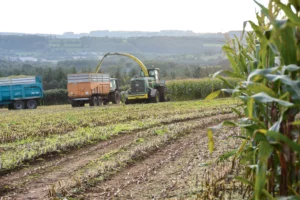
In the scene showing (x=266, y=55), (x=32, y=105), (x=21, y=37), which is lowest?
(x=32, y=105)

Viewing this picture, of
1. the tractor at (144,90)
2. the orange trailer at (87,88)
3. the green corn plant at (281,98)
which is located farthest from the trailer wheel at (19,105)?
the green corn plant at (281,98)

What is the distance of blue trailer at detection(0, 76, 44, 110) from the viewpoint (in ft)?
101

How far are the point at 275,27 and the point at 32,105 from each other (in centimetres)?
3036

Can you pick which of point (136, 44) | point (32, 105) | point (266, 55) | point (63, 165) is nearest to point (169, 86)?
point (32, 105)

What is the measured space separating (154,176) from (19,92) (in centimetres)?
2537

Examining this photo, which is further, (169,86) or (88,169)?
(169,86)

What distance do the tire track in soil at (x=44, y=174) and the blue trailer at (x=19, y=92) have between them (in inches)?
860

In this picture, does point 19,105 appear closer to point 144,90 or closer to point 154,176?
point 144,90

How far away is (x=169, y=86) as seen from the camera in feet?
111

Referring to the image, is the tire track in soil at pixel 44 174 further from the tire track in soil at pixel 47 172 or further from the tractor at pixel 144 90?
the tractor at pixel 144 90

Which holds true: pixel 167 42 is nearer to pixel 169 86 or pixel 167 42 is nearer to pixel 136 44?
pixel 136 44

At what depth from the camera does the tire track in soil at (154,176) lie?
591 cm

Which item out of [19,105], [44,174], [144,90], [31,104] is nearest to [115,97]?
[144,90]

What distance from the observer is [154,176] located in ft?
22.6
